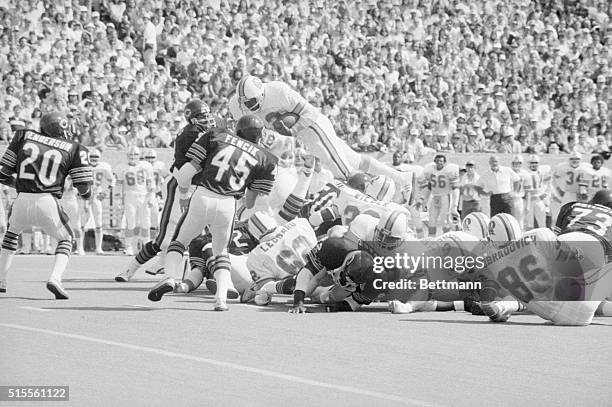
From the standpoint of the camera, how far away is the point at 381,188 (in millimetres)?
14492

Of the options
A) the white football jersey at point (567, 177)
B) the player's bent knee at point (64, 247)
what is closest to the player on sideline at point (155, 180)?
the white football jersey at point (567, 177)

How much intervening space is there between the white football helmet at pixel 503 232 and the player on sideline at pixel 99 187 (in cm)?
1138

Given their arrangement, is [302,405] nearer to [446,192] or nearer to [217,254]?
[217,254]

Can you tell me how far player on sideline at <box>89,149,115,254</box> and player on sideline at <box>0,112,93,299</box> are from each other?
30.4ft

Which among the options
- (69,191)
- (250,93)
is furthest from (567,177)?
(250,93)

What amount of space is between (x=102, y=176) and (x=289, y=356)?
13.6m

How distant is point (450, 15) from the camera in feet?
97.2

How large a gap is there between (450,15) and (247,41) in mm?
6299

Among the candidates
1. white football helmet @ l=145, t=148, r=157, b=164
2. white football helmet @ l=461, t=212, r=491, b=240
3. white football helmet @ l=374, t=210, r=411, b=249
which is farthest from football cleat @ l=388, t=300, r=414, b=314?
white football helmet @ l=145, t=148, r=157, b=164

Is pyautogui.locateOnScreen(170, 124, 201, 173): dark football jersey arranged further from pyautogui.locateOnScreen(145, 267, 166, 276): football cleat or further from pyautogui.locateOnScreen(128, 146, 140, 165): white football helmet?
pyautogui.locateOnScreen(128, 146, 140, 165): white football helmet

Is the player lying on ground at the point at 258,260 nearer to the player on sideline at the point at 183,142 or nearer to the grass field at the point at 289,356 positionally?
the grass field at the point at 289,356

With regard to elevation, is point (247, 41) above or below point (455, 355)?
above

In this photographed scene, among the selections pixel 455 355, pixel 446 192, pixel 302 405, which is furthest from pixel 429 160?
pixel 302 405

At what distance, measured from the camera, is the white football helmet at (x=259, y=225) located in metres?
13.1
